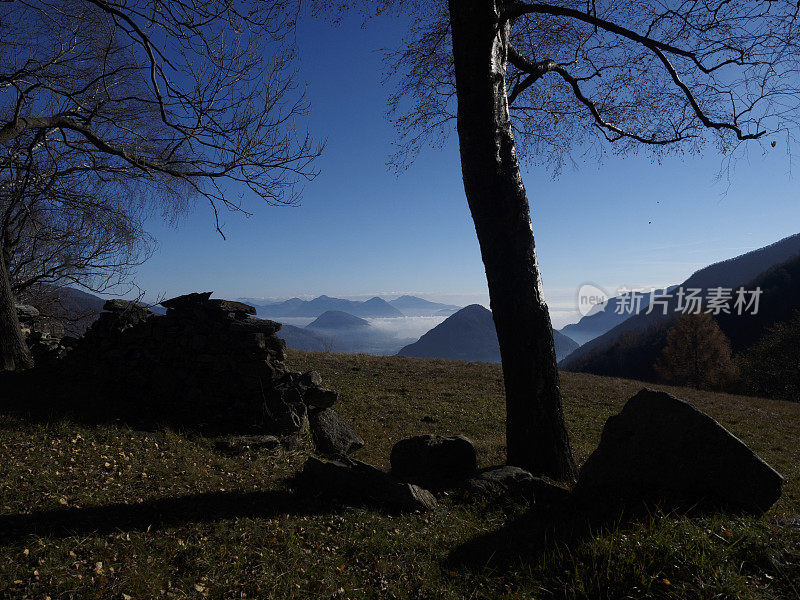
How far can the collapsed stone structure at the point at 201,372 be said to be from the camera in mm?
8859

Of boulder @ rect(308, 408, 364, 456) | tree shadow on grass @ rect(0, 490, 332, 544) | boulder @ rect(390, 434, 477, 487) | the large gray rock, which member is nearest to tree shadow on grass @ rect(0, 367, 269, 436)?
boulder @ rect(308, 408, 364, 456)

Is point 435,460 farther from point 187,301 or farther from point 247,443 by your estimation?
point 187,301

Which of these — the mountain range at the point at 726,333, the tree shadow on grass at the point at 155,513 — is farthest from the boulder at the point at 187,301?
the mountain range at the point at 726,333

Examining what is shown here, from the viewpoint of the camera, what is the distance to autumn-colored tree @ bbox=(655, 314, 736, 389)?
44156 millimetres

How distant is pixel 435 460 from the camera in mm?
6680

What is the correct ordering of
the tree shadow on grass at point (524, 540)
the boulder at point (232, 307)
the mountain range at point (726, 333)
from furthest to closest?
the mountain range at point (726, 333) < the boulder at point (232, 307) < the tree shadow on grass at point (524, 540)

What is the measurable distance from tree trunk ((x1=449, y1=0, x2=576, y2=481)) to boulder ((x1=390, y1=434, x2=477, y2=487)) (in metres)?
0.74

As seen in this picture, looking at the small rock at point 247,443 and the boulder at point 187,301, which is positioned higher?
the boulder at point 187,301

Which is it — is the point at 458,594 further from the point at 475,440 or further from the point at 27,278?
the point at 27,278

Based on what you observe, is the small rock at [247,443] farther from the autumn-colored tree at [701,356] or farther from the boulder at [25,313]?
the autumn-colored tree at [701,356]

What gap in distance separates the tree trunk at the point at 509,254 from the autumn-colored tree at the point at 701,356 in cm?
4576

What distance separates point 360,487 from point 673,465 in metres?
3.66

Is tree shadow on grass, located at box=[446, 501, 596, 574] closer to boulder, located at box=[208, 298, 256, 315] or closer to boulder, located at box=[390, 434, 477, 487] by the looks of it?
boulder, located at box=[390, 434, 477, 487]

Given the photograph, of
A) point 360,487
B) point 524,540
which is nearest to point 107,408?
point 360,487
